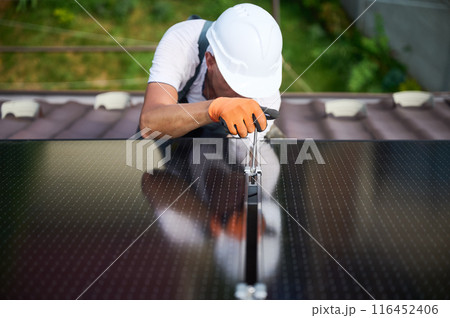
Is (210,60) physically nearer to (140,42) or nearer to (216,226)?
(216,226)

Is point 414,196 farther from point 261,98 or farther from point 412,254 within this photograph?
point 261,98

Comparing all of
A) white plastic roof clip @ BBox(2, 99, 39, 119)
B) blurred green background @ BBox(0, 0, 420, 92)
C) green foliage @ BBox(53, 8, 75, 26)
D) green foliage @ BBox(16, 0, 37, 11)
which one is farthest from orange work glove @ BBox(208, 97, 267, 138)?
green foliage @ BBox(16, 0, 37, 11)

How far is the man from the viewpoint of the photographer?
1.79m

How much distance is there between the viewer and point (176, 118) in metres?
1.95

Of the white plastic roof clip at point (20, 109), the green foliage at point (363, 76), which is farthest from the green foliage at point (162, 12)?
the white plastic roof clip at point (20, 109)

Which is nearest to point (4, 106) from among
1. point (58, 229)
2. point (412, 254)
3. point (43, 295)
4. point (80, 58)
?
point (58, 229)

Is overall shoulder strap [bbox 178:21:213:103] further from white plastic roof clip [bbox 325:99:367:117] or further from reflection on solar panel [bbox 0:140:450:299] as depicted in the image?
white plastic roof clip [bbox 325:99:367:117]

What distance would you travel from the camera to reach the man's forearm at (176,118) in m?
1.91

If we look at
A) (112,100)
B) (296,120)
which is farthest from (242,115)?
(112,100)

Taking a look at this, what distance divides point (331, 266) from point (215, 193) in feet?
1.80

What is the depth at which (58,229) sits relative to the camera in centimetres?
135

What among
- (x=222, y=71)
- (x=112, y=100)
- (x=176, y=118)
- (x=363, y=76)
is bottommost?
(x=176, y=118)

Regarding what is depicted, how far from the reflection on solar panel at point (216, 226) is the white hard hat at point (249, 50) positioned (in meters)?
0.34

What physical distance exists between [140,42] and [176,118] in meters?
5.95
